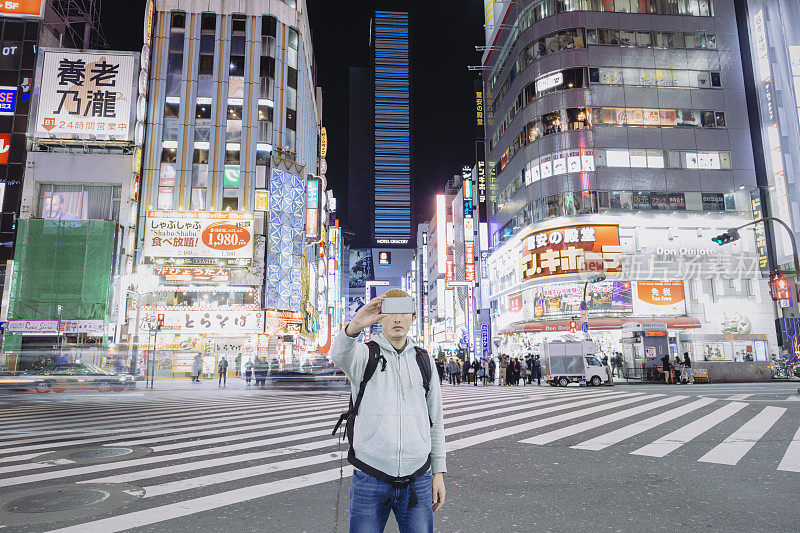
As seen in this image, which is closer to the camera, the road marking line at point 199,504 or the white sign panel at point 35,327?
the road marking line at point 199,504

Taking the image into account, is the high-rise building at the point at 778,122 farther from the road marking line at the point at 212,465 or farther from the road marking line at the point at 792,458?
the road marking line at the point at 212,465

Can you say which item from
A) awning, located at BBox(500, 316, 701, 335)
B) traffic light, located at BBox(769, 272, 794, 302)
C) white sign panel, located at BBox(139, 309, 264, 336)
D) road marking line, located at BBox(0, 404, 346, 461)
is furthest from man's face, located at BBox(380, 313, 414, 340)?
white sign panel, located at BBox(139, 309, 264, 336)

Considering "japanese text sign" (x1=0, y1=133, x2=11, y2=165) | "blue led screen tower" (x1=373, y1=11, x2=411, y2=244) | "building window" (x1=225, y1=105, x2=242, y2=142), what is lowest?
"japanese text sign" (x1=0, y1=133, x2=11, y2=165)

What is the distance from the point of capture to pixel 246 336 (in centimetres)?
3978

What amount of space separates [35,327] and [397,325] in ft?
143

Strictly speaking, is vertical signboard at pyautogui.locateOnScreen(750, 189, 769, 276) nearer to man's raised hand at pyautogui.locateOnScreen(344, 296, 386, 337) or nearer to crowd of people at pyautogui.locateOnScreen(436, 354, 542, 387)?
crowd of people at pyautogui.locateOnScreen(436, 354, 542, 387)

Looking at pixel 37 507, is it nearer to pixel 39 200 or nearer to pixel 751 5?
pixel 39 200

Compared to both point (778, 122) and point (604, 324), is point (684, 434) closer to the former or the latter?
point (604, 324)

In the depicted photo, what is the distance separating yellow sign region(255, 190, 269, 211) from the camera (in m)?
41.6

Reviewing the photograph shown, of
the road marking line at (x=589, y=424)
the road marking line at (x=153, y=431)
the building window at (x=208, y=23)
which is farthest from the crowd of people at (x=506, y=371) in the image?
the building window at (x=208, y=23)

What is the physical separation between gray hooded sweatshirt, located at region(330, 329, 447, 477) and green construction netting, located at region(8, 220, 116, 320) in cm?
4203

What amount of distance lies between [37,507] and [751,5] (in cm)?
4848

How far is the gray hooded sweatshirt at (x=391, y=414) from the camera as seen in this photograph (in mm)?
2494

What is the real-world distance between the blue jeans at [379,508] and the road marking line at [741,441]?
19.3ft
